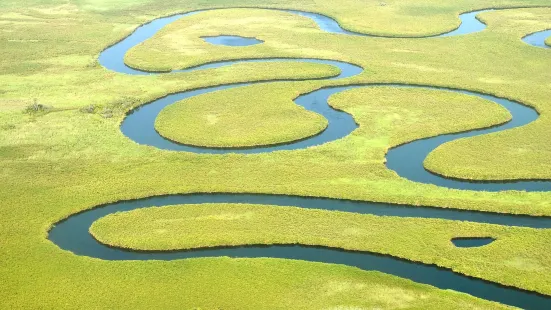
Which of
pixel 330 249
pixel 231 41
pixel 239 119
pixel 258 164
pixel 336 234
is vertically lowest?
pixel 330 249

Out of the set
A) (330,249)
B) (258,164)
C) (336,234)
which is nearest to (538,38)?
(258,164)

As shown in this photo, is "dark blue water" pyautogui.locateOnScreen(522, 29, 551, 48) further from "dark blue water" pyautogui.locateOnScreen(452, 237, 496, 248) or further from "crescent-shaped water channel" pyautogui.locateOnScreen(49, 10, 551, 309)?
"dark blue water" pyautogui.locateOnScreen(452, 237, 496, 248)

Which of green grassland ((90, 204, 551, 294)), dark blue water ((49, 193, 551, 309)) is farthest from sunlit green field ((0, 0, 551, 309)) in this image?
dark blue water ((49, 193, 551, 309))

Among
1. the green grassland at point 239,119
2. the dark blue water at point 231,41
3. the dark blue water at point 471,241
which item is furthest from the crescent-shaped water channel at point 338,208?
the dark blue water at point 231,41

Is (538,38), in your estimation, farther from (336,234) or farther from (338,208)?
(336,234)

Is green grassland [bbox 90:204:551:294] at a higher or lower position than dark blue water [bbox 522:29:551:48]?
lower

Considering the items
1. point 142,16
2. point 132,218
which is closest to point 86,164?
point 132,218
